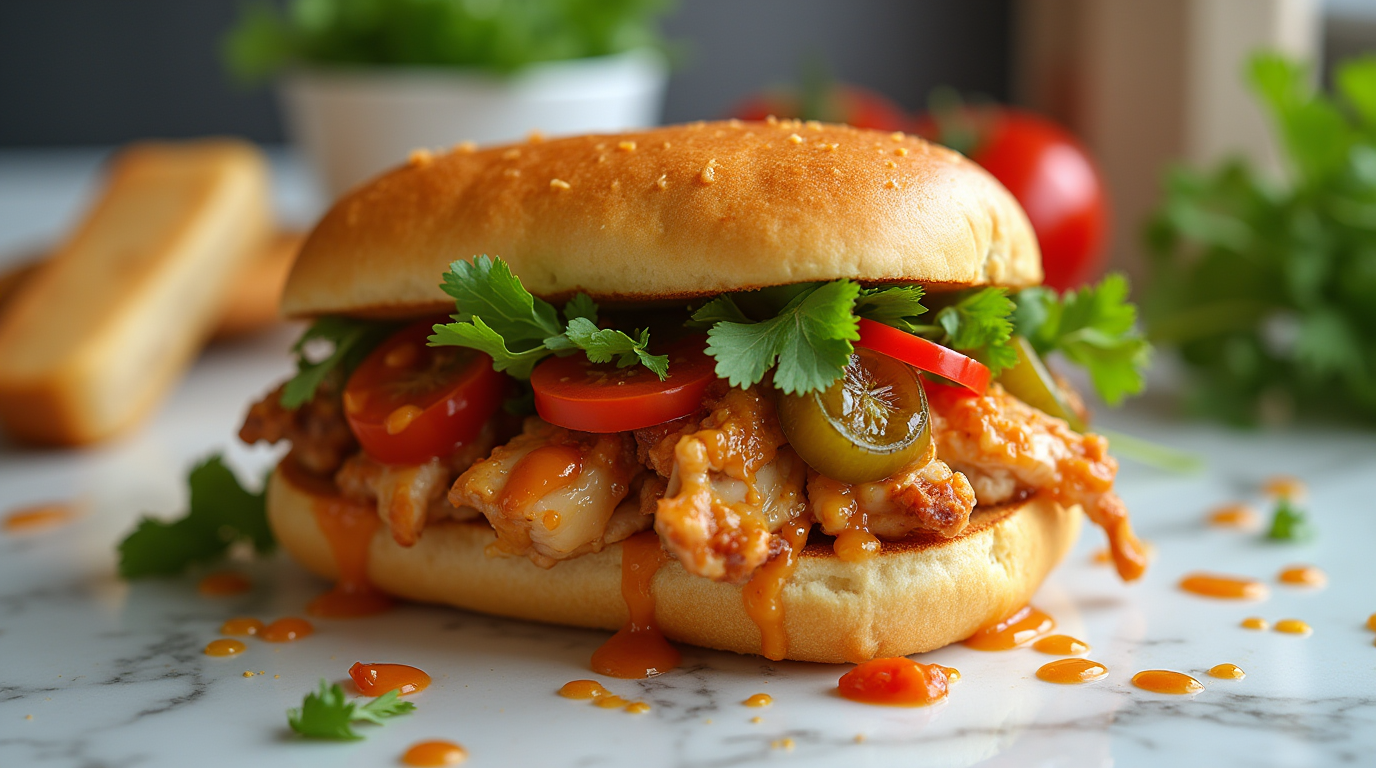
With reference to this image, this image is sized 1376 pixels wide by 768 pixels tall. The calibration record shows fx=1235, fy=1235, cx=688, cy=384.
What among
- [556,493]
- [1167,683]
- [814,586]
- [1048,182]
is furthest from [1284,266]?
[556,493]

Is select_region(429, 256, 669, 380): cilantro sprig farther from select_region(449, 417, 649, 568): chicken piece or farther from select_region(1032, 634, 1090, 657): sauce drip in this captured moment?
select_region(1032, 634, 1090, 657): sauce drip

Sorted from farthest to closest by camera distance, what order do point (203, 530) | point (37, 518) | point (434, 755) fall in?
1. point (37, 518)
2. point (203, 530)
3. point (434, 755)

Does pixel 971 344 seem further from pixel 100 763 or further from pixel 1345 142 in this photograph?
pixel 1345 142

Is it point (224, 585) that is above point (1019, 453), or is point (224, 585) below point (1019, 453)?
below

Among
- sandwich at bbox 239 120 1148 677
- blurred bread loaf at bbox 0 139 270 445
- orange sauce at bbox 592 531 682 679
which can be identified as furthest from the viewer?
blurred bread loaf at bbox 0 139 270 445

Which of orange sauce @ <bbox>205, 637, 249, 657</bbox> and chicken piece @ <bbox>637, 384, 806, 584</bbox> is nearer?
chicken piece @ <bbox>637, 384, 806, 584</bbox>

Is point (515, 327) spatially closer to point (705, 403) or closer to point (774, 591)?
point (705, 403)

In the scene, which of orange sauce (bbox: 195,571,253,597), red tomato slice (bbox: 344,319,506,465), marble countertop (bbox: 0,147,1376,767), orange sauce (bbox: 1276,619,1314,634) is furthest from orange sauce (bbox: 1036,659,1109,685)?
orange sauce (bbox: 195,571,253,597)
